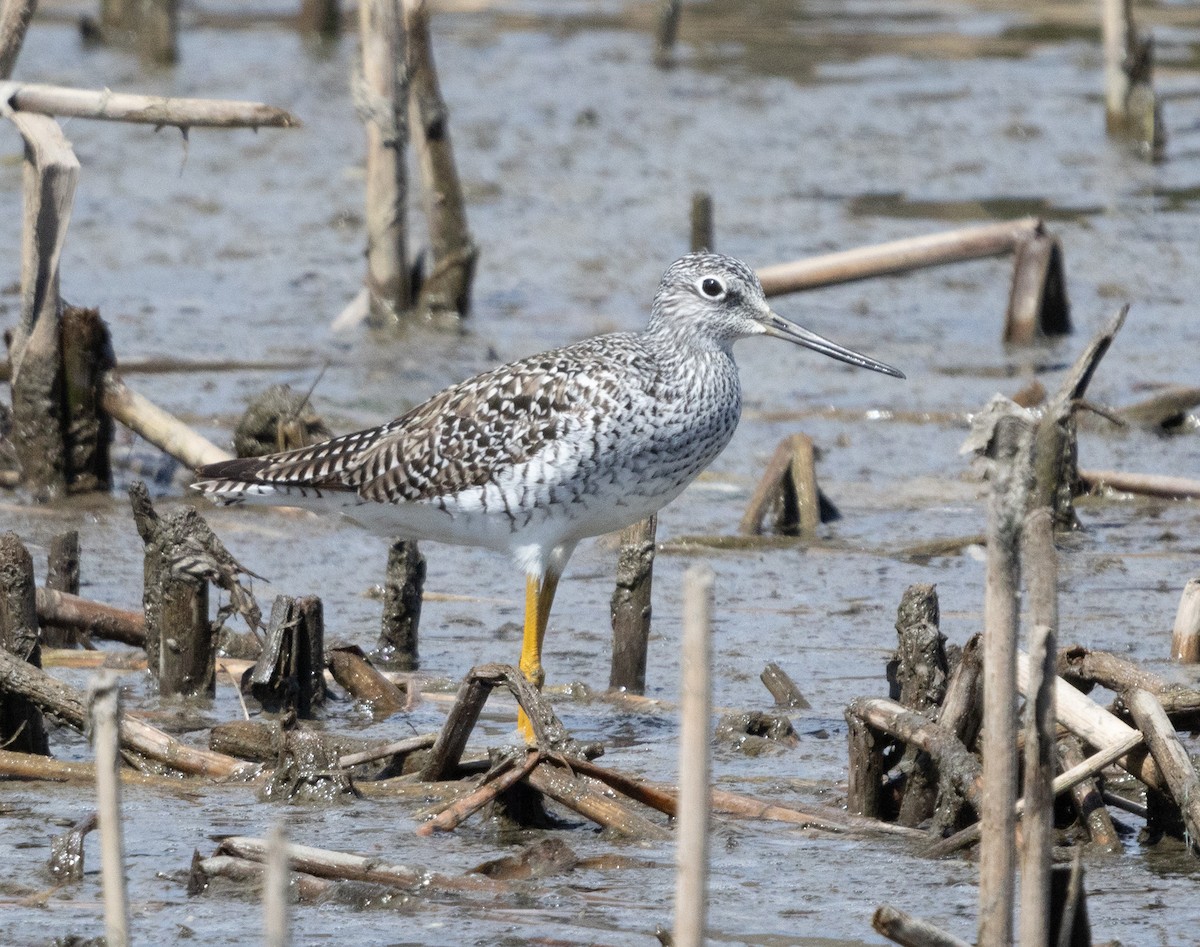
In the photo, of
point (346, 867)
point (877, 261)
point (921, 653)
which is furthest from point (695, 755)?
point (877, 261)

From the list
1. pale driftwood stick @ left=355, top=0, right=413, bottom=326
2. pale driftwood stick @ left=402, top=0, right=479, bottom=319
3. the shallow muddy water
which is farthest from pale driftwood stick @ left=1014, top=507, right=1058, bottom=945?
pale driftwood stick @ left=402, top=0, right=479, bottom=319

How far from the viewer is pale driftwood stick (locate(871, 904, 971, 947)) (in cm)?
427

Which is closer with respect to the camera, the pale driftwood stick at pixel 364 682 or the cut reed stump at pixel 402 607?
the pale driftwood stick at pixel 364 682

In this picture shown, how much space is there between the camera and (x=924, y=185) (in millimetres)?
16703

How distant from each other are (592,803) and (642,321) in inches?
295

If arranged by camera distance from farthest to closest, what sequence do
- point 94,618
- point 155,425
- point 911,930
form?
1. point 155,425
2. point 94,618
3. point 911,930

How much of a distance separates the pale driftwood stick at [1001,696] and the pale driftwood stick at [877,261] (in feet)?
24.9

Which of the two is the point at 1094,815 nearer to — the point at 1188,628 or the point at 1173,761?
the point at 1173,761

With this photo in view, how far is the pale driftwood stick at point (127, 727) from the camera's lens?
20.0 feet

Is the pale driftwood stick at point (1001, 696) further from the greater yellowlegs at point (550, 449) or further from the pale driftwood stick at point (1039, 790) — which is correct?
the greater yellowlegs at point (550, 449)

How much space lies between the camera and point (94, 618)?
7477mm

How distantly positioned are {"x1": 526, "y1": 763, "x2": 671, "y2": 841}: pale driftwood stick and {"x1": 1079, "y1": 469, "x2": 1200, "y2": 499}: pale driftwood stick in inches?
177

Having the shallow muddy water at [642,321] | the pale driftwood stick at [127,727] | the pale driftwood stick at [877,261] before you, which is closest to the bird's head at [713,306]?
the shallow muddy water at [642,321]

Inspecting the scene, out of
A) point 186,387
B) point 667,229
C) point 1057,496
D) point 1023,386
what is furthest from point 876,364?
point 667,229
